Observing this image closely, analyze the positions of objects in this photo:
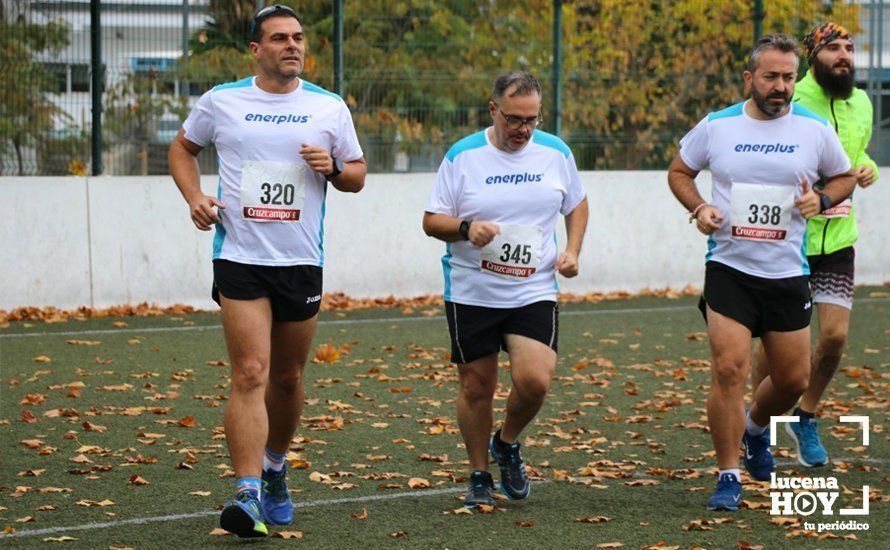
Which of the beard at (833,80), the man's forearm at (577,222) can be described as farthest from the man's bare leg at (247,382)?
the beard at (833,80)

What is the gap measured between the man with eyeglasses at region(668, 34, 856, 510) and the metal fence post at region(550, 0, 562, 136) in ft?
31.8

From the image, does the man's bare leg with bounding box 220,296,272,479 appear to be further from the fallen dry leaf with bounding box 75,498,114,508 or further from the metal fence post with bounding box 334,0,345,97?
the metal fence post with bounding box 334,0,345,97

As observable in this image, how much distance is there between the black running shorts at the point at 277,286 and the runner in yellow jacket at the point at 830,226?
8.20 feet

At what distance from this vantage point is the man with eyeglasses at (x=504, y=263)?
6828 mm

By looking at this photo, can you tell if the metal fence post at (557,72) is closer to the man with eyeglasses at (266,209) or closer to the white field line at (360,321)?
the white field line at (360,321)

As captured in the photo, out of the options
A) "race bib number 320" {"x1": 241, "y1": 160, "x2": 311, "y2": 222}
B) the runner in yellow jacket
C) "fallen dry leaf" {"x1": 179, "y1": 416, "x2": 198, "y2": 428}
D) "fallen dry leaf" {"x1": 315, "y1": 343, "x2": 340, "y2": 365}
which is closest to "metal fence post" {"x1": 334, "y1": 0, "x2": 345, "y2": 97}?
"fallen dry leaf" {"x1": 315, "y1": 343, "x2": 340, "y2": 365}

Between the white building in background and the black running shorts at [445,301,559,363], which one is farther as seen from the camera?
the white building in background

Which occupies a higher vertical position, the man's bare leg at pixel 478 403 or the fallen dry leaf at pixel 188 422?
the man's bare leg at pixel 478 403

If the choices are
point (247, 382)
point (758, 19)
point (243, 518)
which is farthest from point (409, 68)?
point (243, 518)

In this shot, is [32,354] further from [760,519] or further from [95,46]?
[760,519]

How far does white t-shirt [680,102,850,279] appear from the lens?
696cm

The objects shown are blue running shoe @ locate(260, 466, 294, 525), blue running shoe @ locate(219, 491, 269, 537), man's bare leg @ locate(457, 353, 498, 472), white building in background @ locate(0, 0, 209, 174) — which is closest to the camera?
blue running shoe @ locate(219, 491, 269, 537)

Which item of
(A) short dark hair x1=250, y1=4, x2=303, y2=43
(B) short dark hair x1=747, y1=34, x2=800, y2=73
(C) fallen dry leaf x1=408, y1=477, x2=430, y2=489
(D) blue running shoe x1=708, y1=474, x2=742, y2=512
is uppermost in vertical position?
(A) short dark hair x1=250, y1=4, x2=303, y2=43

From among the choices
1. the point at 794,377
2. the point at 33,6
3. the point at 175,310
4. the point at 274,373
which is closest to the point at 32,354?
the point at 175,310
